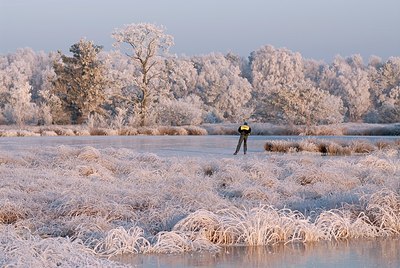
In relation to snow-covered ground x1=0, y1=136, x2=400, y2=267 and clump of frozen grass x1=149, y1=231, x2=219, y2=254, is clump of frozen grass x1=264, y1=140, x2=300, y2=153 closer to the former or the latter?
snow-covered ground x1=0, y1=136, x2=400, y2=267

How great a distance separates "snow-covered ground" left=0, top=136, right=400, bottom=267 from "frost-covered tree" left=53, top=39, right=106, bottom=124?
31.3 metres

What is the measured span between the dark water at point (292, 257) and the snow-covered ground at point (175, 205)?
1.12 feet

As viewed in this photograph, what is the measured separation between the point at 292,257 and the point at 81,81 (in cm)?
4409

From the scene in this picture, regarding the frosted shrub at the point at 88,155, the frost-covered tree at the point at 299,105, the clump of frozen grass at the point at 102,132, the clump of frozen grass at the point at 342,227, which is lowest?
the clump of frozen grass at the point at 342,227

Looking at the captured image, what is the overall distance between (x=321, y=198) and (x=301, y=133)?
27.8 meters

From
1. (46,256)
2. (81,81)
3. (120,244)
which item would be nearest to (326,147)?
(120,244)

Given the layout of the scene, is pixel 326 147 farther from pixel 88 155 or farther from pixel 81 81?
pixel 81 81

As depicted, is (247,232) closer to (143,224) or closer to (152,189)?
(143,224)

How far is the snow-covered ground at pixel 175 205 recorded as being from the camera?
9688 mm

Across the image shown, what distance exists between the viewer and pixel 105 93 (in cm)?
5272

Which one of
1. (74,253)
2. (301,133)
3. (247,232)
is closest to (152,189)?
(247,232)

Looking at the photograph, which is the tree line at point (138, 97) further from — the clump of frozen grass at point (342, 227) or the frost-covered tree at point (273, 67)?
the clump of frozen grass at point (342, 227)

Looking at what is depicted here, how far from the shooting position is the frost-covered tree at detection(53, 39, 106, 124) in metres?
51.5

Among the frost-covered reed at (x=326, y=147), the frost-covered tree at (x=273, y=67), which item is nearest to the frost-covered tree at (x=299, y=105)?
the frost-covered reed at (x=326, y=147)
